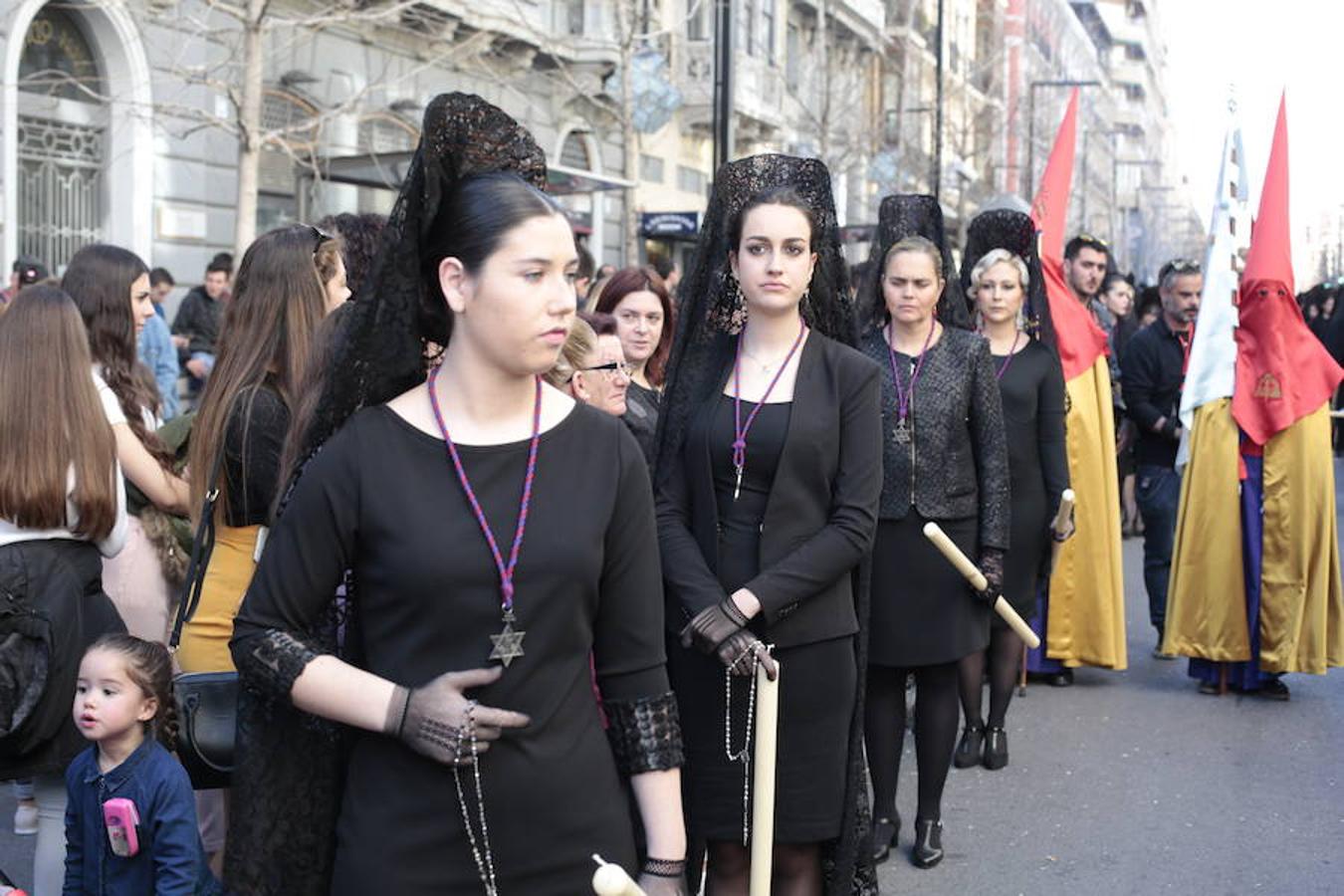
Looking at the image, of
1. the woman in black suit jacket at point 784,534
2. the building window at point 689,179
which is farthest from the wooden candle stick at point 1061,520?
the building window at point 689,179

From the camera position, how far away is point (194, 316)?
14578 mm

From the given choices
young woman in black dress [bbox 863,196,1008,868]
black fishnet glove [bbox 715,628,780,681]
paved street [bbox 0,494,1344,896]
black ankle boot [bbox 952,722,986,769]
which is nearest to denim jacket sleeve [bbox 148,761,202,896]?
black fishnet glove [bbox 715,628,780,681]

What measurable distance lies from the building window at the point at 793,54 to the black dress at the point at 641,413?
1269 inches

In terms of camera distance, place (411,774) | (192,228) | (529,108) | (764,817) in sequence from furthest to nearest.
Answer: (529,108) < (192,228) < (764,817) < (411,774)

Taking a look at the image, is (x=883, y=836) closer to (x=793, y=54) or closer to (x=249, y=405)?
(x=249, y=405)

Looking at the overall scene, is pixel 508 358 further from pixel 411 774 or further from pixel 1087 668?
pixel 1087 668

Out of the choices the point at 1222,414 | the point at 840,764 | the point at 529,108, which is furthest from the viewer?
the point at 529,108

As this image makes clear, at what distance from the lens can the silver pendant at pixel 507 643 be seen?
2.52 meters

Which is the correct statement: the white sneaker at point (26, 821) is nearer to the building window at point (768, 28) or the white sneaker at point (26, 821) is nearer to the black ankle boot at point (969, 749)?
the black ankle boot at point (969, 749)

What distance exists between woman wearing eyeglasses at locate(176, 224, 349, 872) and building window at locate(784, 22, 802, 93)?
33574 millimetres

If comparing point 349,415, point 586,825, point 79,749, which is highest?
point 349,415

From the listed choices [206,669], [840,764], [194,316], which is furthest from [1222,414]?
[194,316]

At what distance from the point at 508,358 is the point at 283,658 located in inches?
22.8

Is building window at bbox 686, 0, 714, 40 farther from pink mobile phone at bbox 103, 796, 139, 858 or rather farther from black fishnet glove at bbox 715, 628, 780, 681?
pink mobile phone at bbox 103, 796, 139, 858
